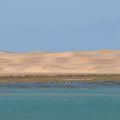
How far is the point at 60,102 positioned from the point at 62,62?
64.6m

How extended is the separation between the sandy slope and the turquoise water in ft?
113

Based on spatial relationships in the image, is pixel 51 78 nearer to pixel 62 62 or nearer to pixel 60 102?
pixel 60 102

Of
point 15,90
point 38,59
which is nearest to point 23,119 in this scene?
point 15,90

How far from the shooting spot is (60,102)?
44.1m

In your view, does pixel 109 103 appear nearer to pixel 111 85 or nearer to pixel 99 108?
pixel 99 108

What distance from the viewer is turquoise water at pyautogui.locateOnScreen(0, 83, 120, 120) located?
3597 cm

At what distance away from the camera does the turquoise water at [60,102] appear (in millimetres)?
35969

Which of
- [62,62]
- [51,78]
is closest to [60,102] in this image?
[51,78]

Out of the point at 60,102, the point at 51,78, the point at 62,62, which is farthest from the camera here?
the point at 62,62

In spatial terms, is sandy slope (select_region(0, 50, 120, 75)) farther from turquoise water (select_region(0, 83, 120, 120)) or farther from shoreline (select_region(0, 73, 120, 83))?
turquoise water (select_region(0, 83, 120, 120))

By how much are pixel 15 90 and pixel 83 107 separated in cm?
1341

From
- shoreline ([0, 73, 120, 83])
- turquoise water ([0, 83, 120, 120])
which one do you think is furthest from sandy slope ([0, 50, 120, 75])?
turquoise water ([0, 83, 120, 120])

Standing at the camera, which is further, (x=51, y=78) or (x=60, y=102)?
(x=51, y=78)

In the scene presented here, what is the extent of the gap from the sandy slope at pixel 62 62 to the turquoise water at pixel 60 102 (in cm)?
3432
